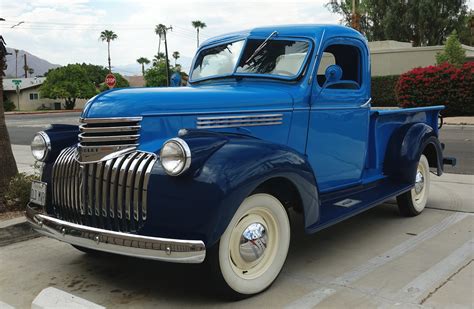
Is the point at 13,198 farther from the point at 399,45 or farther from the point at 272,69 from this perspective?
the point at 399,45

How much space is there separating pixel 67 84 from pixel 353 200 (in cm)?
5179

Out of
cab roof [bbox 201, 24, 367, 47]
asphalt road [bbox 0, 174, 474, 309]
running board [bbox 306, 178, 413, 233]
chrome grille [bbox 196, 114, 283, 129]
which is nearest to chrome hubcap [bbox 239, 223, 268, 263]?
asphalt road [bbox 0, 174, 474, 309]

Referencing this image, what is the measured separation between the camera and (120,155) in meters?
3.29

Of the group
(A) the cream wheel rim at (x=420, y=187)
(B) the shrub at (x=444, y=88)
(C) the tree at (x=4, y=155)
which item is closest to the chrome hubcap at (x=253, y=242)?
(A) the cream wheel rim at (x=420, y=187)

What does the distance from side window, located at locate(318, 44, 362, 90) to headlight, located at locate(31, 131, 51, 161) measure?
2.45 metres

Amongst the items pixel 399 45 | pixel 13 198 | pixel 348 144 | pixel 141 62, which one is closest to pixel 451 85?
pixel 399 45

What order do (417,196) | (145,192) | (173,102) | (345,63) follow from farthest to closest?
(417,196)
(345,63)
(173,102)
(145,192)

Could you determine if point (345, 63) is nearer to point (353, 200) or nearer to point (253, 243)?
point (353, 200)

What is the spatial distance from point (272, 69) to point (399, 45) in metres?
28.7

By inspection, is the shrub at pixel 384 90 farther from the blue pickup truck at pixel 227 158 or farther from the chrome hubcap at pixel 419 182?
the blue pickup truck at pixel 227 158

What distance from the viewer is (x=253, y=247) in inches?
132

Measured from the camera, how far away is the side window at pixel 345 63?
4512mm

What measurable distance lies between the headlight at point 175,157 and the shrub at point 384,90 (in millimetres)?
24798

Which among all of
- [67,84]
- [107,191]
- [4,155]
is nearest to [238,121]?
[107,191]
